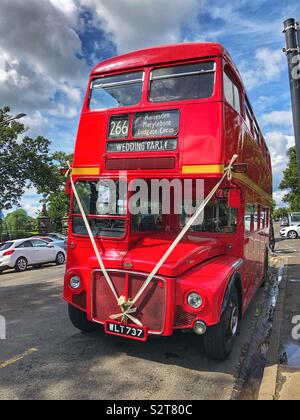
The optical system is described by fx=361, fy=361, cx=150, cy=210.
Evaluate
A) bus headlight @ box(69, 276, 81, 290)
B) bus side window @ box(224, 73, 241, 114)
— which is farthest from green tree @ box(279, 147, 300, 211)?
bus headlight @ box(69, 276, 81, 290)

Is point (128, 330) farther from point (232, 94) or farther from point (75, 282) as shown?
point (232, 94)

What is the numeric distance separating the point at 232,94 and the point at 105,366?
14.5 feet

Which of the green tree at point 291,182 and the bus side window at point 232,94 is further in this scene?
the green tree at point 291,182

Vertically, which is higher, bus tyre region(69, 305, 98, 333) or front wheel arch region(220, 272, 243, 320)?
front wheel arch region(220, 272, 243, 320)

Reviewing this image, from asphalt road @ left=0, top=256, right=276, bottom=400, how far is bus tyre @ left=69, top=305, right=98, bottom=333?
13 cm

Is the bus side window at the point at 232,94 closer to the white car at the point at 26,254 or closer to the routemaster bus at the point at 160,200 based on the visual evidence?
the routemaster bus at the point at 160,200

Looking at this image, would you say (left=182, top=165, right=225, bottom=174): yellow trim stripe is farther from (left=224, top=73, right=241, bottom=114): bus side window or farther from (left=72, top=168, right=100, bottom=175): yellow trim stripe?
(left=72, top=168, right=100, bottom=175): yellow trim stripe

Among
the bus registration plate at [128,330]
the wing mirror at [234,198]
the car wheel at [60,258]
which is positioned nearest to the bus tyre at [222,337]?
the bus registration plate at [128,330]

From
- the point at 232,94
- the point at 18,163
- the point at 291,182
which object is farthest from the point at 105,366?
the point at 291,182

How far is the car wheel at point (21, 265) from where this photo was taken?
16031 mm

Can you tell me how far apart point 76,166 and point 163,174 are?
1475mm

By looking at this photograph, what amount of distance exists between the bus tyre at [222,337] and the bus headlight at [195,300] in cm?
52

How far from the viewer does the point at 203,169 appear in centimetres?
493

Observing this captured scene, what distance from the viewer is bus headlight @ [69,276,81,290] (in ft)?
17.3
